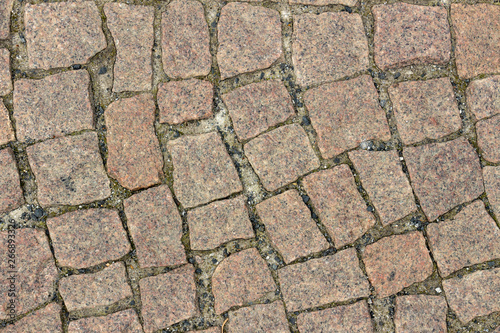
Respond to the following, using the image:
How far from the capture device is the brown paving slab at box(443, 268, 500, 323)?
8.09 feet

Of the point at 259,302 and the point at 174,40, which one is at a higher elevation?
the point at 174,40

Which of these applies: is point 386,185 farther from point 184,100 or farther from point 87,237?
point 87,237

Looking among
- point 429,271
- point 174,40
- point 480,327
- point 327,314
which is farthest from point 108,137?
point 480,327

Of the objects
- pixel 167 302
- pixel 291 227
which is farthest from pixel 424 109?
pixel 167 302

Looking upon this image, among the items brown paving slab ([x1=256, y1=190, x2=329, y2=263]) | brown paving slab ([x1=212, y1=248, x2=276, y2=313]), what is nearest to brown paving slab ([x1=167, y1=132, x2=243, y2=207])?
brown paving slab ([x1=256, y1=190, x2=329, y2=263])

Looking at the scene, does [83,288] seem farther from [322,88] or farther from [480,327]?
[480,327]

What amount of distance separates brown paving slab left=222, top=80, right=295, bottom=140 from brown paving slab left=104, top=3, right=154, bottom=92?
1.81ft

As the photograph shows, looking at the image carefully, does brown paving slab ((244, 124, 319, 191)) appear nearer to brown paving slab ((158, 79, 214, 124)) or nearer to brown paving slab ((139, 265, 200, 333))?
brown paving slab ((158, 79, 214, 124))

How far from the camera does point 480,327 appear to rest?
2482 millimetres

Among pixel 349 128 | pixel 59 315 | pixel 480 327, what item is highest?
pixel 349 128

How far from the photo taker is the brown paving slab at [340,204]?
8.07 feet

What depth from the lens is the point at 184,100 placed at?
8.18 ft

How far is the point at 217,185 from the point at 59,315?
1256mm

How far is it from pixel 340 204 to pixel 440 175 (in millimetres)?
659
